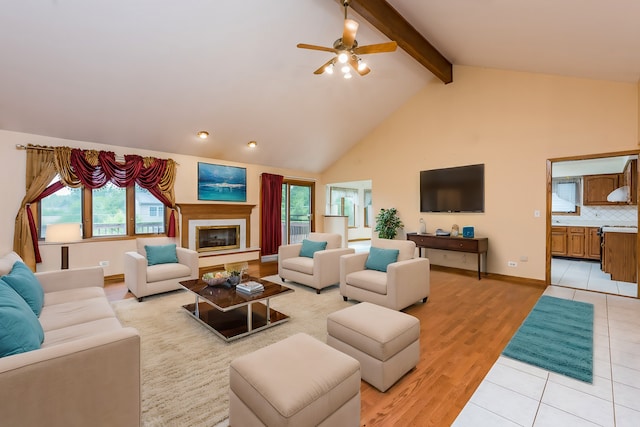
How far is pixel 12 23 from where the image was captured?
111 inches

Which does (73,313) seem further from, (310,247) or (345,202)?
(345,202)

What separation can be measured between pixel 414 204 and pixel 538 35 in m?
3.58

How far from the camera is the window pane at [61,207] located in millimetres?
4484

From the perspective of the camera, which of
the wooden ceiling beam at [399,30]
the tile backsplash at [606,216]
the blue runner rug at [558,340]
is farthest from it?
the tile backsplash at [606,216]

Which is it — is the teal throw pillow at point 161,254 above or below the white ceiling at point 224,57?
below

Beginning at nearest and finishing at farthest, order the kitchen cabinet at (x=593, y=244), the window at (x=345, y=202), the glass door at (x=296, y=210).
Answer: the kitchen cabinet at (x=593, y=244) < the glass door at (x=296, y=210) < the window at (x=345, y=202)

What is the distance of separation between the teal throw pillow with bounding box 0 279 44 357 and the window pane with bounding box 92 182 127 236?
3.77 metres

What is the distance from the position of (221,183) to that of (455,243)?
4.95 m

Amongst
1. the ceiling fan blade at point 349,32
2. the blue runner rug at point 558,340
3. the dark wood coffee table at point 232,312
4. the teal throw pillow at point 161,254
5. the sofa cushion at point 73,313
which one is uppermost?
the ceiling fan blade at point 349,32

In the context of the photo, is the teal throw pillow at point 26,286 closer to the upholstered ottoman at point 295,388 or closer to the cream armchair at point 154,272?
the cream armchair at point 154,272

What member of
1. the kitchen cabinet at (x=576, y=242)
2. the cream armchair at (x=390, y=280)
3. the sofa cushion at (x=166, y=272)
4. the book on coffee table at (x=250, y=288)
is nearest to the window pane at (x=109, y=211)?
the sofa cushion at (x=166, y=272)

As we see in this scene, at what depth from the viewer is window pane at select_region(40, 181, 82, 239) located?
14.7 feet

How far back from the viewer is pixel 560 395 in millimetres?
2010

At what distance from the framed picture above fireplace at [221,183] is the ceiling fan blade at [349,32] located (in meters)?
4.22
